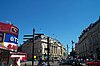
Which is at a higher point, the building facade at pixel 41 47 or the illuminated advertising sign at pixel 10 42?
the building facade at pixel 41 47

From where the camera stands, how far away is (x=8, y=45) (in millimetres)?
32781

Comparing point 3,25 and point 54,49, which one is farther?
point 54,49

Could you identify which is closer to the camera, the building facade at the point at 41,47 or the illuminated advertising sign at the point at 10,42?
the illuminated advertising sign at the point at 10,42

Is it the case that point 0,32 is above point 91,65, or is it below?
above

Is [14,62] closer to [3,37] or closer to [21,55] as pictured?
[21,55]

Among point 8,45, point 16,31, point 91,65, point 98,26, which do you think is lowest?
A: point 91,65

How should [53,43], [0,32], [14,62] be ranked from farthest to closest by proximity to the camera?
[53,43], [14,62], [0,32]

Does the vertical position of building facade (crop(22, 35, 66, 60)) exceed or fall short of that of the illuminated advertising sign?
it exceeds it

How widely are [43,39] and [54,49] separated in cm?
1725

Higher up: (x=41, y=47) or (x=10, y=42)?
(x=41, y=47)

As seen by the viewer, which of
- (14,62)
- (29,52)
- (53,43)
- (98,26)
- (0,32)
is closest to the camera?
(0,32)

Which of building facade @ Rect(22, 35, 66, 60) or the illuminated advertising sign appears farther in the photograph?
building facade @ Rect(22, 35, 66, 60)

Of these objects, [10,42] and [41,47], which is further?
[41,47]

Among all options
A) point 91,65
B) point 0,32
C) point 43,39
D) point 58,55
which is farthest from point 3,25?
point 58,55
